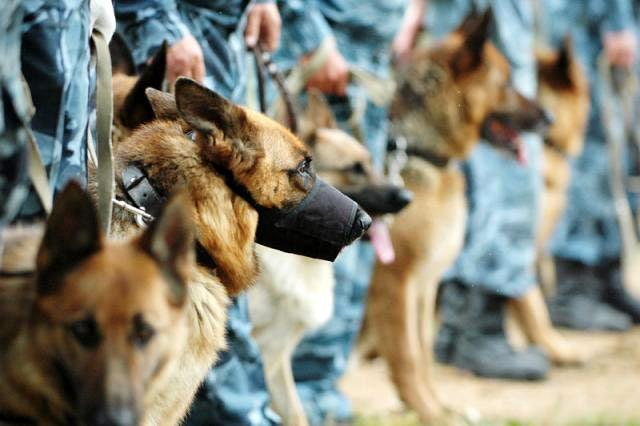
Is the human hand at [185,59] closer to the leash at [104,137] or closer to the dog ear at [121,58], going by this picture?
the dog ear at [121,58]

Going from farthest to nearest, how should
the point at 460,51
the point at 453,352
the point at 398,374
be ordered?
1. the point at 453,352
2. the point at 460,51
3. the point at 398,374

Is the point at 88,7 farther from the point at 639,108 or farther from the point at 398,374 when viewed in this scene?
the point at 639,108

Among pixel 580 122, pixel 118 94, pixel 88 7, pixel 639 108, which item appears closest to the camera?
pixel 88 7

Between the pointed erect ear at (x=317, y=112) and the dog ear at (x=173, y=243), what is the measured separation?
2.44 metres

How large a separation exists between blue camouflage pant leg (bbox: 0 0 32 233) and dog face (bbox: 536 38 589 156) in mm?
5698

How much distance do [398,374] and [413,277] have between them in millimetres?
433

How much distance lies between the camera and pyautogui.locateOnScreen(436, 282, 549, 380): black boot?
20.1ft

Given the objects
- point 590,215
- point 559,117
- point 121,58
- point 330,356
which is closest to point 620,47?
point 559,117

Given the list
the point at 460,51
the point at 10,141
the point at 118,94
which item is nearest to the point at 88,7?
the point at 10,141

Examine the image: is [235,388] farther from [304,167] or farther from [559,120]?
[559,120]

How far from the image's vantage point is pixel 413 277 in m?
5.14

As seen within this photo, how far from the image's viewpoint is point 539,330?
21.5 feet

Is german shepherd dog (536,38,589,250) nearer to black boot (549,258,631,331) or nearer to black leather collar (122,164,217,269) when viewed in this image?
black boot (549,258,631,331)

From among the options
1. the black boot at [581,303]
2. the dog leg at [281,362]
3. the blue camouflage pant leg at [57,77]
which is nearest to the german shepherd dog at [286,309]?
the dog leg at [281,362]
